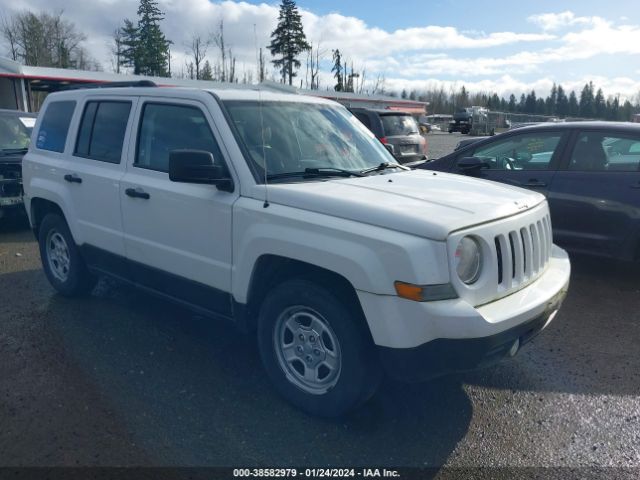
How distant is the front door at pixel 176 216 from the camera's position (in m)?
3.73

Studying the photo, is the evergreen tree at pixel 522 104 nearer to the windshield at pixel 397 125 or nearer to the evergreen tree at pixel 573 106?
the evergreen tree at pixel 573 106

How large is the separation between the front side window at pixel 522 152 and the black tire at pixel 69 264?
4445 millimetres

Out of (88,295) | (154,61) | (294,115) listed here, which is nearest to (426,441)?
(294,115)

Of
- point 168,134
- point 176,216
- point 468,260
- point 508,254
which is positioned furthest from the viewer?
point 168,134

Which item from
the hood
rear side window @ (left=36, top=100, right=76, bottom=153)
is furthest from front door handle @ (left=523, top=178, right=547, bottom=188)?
rear side window @ (left=36, top=100, right=76, bottom=153)

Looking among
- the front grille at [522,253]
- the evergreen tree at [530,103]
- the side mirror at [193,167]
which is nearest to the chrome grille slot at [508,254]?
the front grille at [522,253]

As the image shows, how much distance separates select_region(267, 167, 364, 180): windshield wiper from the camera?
367cm

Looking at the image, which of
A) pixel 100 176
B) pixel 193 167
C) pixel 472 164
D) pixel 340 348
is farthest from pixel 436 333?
pixel 472 164

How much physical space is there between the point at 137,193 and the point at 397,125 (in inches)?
365

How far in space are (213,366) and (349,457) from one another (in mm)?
1432

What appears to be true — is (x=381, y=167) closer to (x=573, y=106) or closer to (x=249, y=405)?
(x=249, y=405)

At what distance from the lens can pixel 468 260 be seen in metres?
3.01

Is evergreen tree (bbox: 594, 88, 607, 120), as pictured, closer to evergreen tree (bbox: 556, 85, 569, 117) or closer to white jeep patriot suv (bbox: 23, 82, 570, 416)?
evergreen tree (bbox: 556, 85, 569, 117)

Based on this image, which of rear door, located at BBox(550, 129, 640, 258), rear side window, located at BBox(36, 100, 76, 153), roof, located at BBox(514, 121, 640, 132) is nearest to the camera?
rear side window, located at BBox(36, 100, 76, 153)
